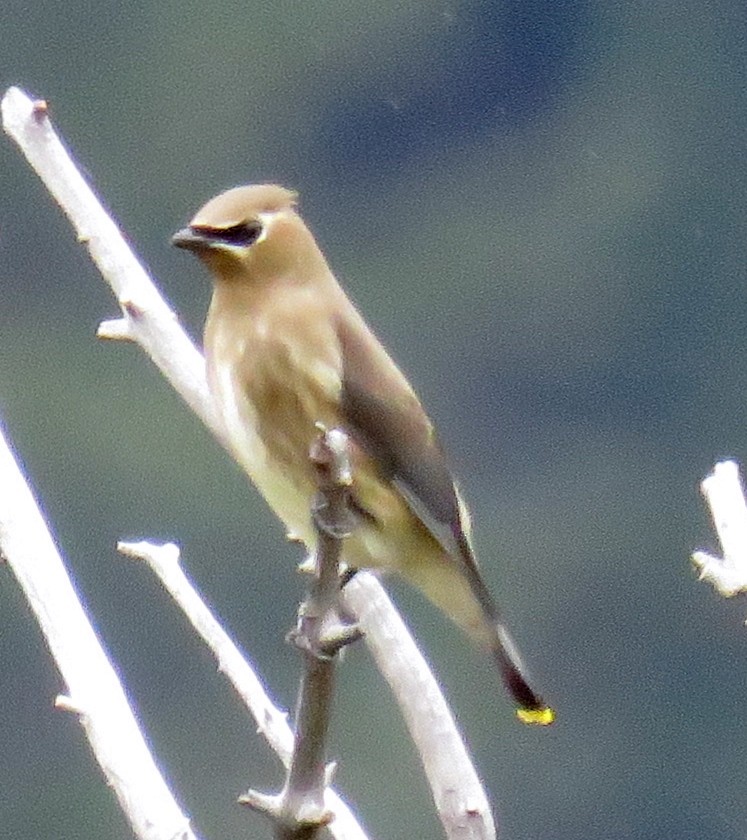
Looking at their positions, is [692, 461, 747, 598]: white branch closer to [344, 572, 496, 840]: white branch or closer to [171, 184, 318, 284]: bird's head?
[344, 572, 496, 840]: white branch

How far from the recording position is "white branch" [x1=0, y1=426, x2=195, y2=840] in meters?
2.05

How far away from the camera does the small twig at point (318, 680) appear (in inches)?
72.4

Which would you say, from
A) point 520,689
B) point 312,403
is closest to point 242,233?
point 312,403

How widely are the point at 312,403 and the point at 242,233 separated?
0.19 meters

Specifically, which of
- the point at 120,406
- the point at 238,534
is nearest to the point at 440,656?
the point at 238,534

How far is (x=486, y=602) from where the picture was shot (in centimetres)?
255

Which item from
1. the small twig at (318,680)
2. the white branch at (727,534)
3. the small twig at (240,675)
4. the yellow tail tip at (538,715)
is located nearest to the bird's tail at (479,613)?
the yellow tail tip at (538,715)

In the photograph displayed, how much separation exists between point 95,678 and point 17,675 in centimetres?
363

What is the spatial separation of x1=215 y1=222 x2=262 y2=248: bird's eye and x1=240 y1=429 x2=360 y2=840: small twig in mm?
542

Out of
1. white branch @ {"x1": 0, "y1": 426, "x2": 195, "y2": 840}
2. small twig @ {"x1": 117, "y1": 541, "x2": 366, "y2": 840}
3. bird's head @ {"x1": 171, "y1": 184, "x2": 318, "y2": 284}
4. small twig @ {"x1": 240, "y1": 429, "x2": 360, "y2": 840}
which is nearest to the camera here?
small twig @ {"x1": 240, "y1": 429, "x2": 360, "y2": 840}

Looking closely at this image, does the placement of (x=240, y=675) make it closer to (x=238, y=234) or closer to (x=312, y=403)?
(x=312, y=403)

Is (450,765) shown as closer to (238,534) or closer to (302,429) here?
(302,429)

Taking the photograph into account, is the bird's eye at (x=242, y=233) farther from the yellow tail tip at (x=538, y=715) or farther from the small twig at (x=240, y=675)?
the yellow tail tip at (x=538, y=715)

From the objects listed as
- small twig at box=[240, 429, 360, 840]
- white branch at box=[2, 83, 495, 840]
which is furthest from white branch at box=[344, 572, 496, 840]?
small twig at box=[240, 429, 360, 840]
